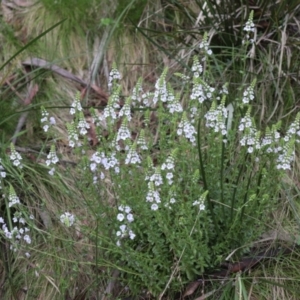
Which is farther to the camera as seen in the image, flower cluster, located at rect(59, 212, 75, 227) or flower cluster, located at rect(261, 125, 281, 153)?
flower cluster, located at rect(261, 125, 281, 153)

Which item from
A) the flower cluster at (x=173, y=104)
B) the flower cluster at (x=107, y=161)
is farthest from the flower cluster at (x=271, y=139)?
the flower cluster at (x=107, y=161)

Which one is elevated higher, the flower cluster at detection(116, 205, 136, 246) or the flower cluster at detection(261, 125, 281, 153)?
the flower cluster at detection(261, 125, 281, 153)

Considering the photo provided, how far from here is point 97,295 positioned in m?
2.33

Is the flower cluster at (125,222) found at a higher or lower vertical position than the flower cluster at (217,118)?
lower

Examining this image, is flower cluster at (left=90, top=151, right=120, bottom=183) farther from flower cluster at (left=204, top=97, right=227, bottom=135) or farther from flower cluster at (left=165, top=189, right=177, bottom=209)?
flower cluster at (left=204, top=97, right=227, bottom=135)

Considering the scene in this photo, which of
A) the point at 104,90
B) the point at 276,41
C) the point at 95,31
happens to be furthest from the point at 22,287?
the point at 276,41

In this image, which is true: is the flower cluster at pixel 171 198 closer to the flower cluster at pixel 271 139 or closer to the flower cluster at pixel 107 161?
the flower cluster at pixel 107 161

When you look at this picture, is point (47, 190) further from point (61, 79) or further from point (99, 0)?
point (99, 0)

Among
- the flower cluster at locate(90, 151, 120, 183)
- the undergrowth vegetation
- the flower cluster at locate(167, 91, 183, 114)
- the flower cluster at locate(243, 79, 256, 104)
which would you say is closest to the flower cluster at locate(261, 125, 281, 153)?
the undergrowth vegetation

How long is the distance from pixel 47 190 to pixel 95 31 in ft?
3.90

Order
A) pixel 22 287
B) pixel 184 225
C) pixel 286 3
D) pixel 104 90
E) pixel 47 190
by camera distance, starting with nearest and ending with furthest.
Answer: pixel 184 225, pixel 22 287, pixel 47 190, pixel 286 3, pixel 104 90

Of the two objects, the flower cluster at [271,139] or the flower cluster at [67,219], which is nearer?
the flower cluster at [67,219]

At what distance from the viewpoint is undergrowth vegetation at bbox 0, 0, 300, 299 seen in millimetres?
2121

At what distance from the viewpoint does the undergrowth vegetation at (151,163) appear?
2.12m
